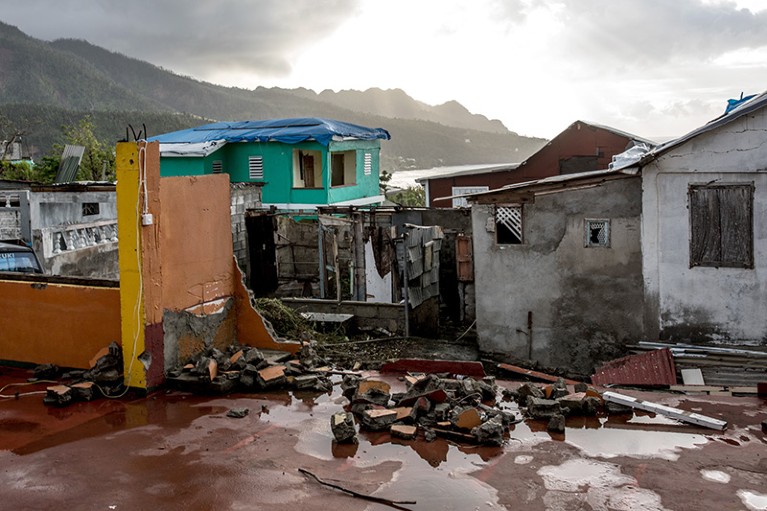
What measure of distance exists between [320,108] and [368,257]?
52.1m

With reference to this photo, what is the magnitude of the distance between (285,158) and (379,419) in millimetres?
20528

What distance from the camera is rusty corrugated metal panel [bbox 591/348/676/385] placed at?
11.7 meters

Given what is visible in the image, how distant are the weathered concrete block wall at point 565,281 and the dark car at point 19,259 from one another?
27.3ft

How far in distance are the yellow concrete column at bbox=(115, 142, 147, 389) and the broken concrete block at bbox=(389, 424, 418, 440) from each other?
2921 mm

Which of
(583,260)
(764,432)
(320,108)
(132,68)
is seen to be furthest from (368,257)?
(132,68)

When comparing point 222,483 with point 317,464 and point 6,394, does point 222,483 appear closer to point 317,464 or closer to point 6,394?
point 317,464

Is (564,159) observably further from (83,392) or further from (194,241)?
(83,392)

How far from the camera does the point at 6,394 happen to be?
789cm

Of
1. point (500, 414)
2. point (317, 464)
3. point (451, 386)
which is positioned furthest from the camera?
point (451, 386)

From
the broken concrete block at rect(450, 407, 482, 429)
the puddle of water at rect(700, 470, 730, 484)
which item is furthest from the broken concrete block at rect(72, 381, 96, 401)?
the puddle of water at rect(700, 470, 730, 484)

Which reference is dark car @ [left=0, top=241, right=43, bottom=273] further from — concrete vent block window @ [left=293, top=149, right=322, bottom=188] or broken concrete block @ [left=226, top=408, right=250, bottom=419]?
concrete vent block window @ [left=293, top=149, right=322, bottom=188]

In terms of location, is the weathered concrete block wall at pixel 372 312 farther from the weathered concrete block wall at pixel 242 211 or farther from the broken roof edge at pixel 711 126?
the broken roof edge at pixel 711 126

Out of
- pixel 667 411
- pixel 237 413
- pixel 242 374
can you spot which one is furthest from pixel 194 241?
pixel 667 411

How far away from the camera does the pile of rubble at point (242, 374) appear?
785 cm
